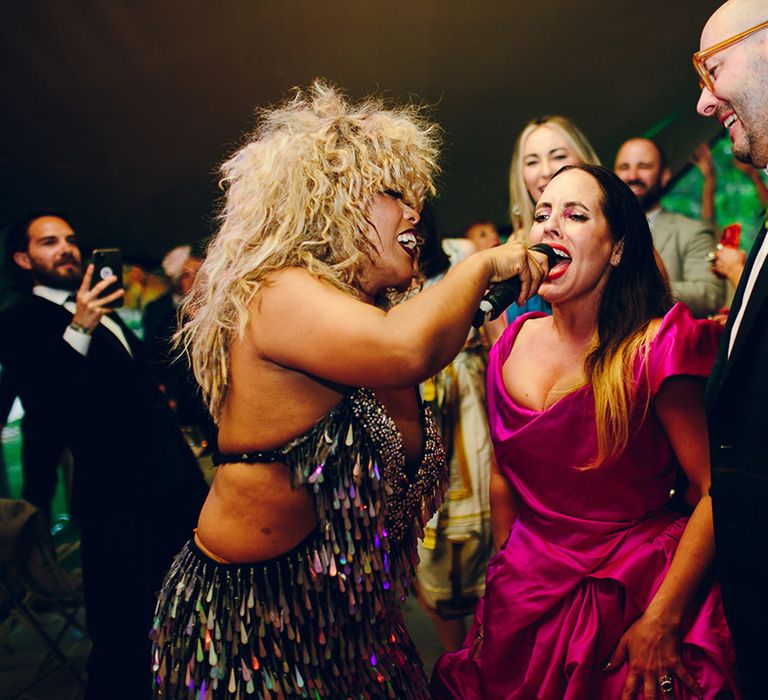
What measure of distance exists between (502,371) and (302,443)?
64 centimetres

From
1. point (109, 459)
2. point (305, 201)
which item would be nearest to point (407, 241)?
point (305, 201)

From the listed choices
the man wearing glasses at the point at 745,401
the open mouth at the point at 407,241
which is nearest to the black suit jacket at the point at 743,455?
the man wearing glasses at the point at 745,401

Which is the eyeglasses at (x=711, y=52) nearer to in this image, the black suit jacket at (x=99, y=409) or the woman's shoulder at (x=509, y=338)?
the woman's shoulder at (x=509, y=338)

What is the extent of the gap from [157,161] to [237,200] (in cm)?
276

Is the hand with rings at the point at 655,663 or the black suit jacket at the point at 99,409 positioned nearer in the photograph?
the hand with rings at the point at 655,663

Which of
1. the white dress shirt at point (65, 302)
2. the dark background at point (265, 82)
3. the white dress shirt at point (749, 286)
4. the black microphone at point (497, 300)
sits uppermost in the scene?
the dark background at point (265, 82)

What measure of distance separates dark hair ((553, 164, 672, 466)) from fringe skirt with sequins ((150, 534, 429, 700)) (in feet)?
1.94

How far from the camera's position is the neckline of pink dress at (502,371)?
1.34m

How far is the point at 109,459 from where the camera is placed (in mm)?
2381

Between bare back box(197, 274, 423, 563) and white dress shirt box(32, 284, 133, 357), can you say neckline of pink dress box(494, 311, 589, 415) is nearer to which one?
bare back box(197, 274, 423, 563)

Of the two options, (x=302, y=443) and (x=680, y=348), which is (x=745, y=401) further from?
(x=302, y=443)

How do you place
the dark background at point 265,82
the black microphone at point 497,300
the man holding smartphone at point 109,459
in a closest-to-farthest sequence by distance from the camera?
1. the black microphone at point 497,300
2. the man holding smartphone at point 109,459
3. the dark background at point 265,82

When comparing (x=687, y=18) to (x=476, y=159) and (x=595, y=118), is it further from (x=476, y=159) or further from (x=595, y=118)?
(x=476, y=159)

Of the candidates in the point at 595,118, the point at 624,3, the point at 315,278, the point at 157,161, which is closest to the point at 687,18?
the point at 624,3
